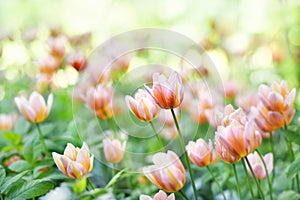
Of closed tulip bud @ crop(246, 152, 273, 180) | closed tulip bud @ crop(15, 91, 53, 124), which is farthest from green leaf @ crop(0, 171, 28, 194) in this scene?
closed tulip bud @ crop(246, 152, 273, 180)

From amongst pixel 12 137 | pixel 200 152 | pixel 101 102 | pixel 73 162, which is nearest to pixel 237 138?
pixel 200 152

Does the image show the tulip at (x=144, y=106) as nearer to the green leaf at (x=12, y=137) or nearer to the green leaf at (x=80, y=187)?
the green leaf at (x=80, y=187)

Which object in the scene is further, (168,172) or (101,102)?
(101,102)

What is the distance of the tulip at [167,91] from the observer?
0.72m

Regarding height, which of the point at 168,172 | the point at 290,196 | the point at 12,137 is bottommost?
the point at 290,196

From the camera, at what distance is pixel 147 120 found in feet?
2.53

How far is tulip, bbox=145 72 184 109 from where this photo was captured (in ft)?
2.35

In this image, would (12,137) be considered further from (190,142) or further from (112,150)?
(190,142)

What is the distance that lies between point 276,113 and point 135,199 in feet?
0.92

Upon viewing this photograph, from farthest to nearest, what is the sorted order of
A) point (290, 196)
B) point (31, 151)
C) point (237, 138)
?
point (31, 151)
point (290, 196)
point (237, 138)

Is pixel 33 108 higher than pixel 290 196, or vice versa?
pixel 33 108

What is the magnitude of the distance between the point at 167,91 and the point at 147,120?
0.24 feet

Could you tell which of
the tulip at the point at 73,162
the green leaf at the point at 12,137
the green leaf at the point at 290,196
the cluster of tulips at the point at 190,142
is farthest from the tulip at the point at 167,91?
the green leaf at the point at 12,137

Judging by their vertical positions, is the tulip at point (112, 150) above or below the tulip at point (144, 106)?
below
